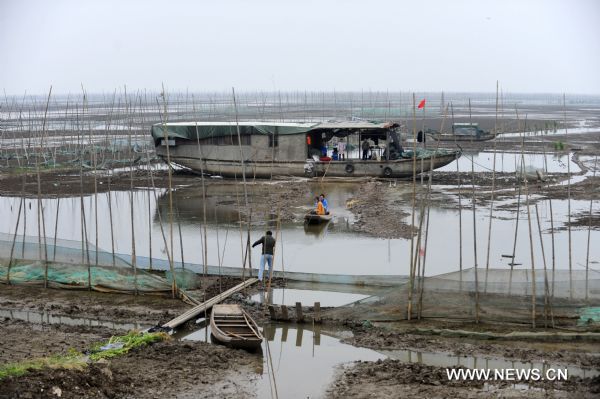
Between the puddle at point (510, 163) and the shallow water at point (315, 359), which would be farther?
the puddle at point (510, 163)

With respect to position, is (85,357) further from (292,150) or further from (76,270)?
(292,150)

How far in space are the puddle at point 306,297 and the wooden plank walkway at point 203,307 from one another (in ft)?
0.93

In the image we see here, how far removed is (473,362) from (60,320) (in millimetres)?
5686

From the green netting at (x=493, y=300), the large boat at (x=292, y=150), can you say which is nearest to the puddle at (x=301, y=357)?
the green netting at (x=493, y=300)

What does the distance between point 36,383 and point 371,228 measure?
421 inches

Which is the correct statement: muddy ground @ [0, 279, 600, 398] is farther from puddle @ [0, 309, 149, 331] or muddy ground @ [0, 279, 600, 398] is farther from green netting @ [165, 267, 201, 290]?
green netting @ [165, 267, 201, 290]

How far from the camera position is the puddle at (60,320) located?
9945 millimetres

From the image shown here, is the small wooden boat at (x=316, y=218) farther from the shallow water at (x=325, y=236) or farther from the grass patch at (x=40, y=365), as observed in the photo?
the grass patch at (x=40, y=365)

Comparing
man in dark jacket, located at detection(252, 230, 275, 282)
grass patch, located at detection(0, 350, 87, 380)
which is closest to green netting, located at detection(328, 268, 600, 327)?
man in dark jacket, located at detection(252, 230, 275, 282)

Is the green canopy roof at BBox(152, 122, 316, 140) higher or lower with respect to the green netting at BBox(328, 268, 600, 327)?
higher

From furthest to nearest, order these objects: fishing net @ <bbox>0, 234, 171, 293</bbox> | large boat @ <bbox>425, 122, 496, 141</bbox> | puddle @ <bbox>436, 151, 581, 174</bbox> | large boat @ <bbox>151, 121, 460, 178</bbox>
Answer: large boat @ <bbox>425, 122, 496, 141</bbox>
puddle @ <bbox>436, 151, 581, 174</bbox>
large boat @ <bbox>151, 121, 460, 178</bbox>
fishing net @ <bbox>0, 234, 171, 293</bbox>

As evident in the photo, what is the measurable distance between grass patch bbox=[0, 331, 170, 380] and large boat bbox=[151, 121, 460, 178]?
14548 millimetres

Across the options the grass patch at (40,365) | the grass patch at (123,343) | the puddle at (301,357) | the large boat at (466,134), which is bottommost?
the puddle at (301,357)

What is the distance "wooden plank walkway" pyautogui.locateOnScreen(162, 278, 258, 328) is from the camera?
9.61 m
